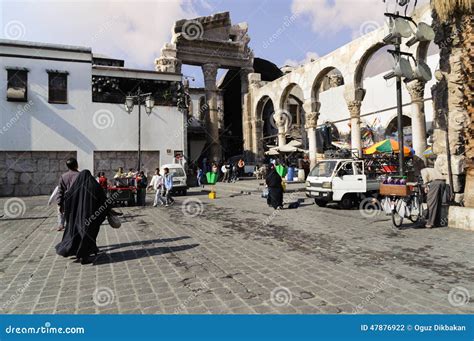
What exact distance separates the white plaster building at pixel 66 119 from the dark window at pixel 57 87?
0.05 meters

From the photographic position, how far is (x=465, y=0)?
26.0ft

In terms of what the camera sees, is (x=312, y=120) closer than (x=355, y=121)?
No

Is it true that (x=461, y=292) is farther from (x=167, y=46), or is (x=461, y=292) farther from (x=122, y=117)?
(x=167, y=46)

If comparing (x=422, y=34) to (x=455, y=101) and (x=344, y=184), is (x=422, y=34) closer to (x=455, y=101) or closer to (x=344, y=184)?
(x=455, y=101)

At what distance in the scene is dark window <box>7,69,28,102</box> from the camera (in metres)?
19.1

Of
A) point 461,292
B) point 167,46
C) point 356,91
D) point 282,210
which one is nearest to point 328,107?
point 356,91

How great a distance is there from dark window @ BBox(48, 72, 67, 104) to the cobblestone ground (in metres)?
13.6

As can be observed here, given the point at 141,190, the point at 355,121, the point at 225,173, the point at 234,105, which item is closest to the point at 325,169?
the point at 355,121

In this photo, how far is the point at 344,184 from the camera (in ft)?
39.5

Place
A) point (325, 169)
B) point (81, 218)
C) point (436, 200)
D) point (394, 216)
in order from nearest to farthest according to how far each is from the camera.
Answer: point (81, 218) < point (436, 200) < point (394, 216) < point (325, 169)

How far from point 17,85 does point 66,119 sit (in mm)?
3241

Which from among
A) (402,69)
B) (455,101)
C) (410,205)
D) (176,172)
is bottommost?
(410,205)

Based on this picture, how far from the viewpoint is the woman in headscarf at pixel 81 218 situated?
221 inches

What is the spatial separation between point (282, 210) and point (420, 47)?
A: 395 inches
